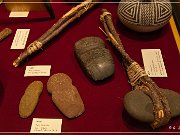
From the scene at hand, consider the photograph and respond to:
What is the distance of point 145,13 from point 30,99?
21.1 inches

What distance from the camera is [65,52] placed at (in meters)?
1.18

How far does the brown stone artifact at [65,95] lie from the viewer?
0.93 m

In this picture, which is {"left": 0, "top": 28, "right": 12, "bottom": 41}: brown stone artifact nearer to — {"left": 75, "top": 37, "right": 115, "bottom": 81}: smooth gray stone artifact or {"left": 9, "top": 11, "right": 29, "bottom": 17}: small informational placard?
{"left": 9, "top": 11, "right": 29, "bottom": 17}: small informational placard

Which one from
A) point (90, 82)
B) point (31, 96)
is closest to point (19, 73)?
point (31, 96)

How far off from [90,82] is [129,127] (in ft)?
0.75

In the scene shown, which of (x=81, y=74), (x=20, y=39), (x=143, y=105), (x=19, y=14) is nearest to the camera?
(x=143, y=105)

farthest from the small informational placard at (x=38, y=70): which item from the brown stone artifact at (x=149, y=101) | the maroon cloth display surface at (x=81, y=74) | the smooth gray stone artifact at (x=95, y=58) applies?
the brown stone artifact at (x=149, y=101)

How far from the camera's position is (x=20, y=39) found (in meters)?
1.24

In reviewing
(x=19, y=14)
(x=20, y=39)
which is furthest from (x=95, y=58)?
(x=19, y=14)

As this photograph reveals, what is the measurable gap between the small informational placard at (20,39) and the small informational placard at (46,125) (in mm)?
386

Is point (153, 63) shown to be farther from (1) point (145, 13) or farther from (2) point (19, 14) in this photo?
(2) point (19, 14)

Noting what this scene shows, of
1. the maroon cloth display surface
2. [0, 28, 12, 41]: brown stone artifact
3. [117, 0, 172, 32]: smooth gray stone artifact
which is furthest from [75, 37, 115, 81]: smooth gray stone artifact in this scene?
[0, 28, 12, 41]: brown stone artifact

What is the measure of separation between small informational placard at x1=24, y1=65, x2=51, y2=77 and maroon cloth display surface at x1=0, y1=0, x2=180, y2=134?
0.02 meters

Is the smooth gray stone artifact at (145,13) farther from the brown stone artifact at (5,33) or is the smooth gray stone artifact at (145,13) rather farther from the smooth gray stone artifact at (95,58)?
the brown stone artifact at (5,33)
